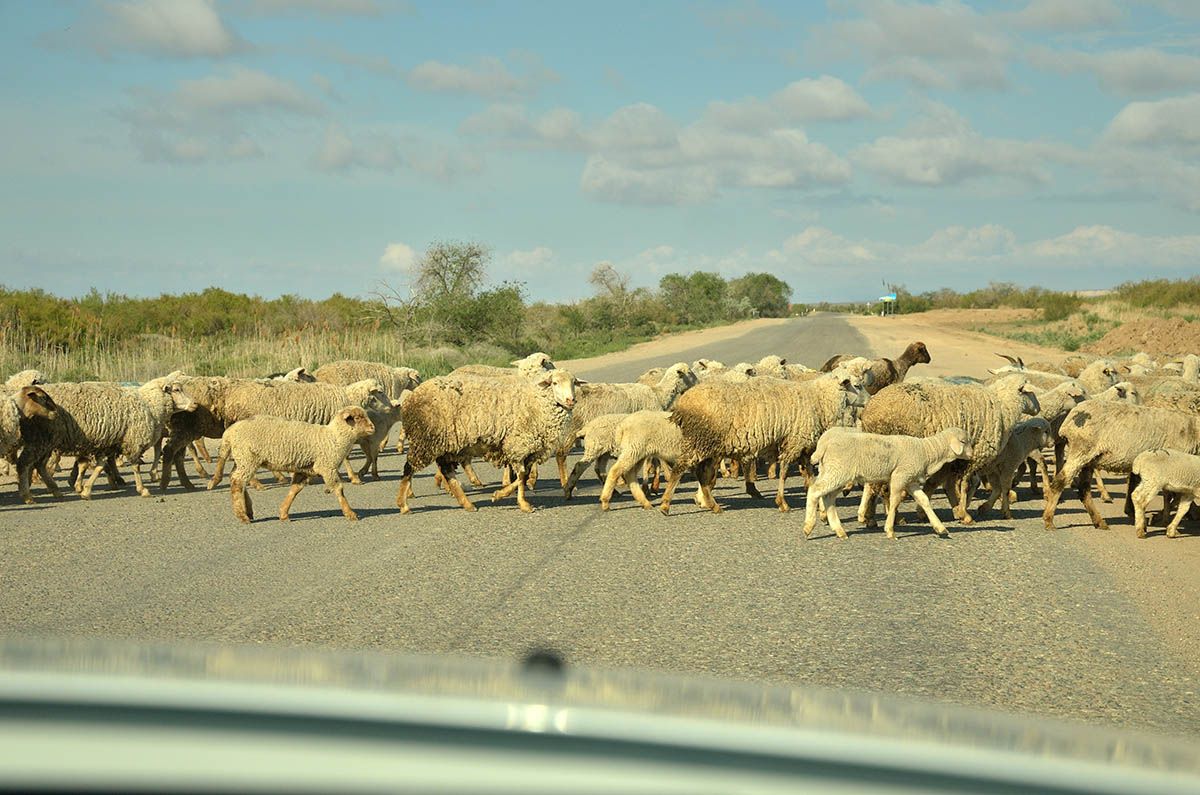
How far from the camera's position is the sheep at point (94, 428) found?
13.9m

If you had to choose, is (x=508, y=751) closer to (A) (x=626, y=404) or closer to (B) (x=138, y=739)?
(B) (x=138, y=739)

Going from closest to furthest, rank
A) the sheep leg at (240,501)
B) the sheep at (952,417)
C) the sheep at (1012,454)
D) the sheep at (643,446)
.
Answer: the sheep leg at (240,501) → the sheep at (952,417) → the sheep at (1012,454) → the sheep at (643,446)

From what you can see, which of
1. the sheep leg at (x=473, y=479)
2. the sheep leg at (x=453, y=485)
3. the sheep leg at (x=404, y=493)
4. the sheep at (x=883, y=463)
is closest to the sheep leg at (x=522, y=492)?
the sheep leg at (x=453, y=485)

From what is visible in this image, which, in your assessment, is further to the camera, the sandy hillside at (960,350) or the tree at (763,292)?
the tree at (763,292)

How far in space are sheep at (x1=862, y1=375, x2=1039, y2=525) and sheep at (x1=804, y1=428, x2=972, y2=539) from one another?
86 centimetres

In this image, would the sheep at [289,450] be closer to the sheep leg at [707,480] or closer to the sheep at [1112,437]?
the sheep leg at [707,480]

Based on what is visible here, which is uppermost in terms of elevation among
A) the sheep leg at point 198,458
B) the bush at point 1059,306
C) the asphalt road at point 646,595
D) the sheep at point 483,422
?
the bush at point 1059,306

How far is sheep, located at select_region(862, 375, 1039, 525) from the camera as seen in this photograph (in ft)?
40.9

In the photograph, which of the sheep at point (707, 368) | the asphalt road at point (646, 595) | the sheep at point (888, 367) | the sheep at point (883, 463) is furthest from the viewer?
the sheep at point (707, 368)

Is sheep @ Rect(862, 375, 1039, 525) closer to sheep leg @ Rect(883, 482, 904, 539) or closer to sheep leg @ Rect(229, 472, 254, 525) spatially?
sheep leg @ Rect(883, 482, 904, 539)

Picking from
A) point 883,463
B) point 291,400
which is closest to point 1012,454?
point 883,463

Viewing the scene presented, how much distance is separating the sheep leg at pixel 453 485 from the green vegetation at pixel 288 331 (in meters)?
15.0

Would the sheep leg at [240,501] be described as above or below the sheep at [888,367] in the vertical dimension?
below

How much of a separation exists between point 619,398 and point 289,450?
16.2 ft
